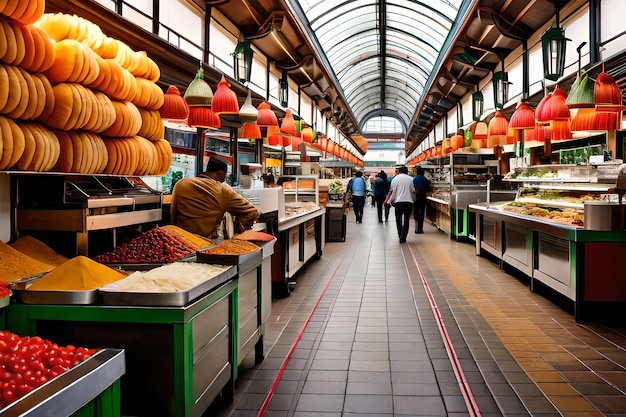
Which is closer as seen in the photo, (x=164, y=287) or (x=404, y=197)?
(x=164, y=287)

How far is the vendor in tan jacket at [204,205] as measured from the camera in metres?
4.72

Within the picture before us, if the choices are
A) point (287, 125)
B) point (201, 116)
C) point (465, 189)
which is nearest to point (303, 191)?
point (287, 125)

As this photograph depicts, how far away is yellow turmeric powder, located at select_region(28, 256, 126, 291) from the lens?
2.46 m

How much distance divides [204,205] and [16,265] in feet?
6.42

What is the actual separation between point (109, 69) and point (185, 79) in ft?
8.77

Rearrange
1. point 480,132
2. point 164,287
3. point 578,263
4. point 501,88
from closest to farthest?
point 164,287, point 578,263, point 501,88, point 480,132

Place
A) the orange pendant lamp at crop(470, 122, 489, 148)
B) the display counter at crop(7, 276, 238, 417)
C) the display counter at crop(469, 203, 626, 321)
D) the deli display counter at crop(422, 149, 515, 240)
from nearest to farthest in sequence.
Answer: the display counter at crop(7, 276, 238, 417) → the display counter at crop(469, 203, 626, 321) → the orange pendant lamp at crop(470, 122, 489, 148) → the deli display counter at crop(422, 149, 515, 240)

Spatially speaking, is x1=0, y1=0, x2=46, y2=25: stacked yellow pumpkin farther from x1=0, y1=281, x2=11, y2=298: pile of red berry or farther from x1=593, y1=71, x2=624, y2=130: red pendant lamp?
x1=593, y1=71, x2=624, y2=130: red pendant lamp

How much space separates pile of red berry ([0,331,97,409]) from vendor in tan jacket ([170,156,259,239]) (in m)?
2.85

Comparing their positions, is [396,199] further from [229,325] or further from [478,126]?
[229,325]

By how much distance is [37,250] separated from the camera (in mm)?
3414

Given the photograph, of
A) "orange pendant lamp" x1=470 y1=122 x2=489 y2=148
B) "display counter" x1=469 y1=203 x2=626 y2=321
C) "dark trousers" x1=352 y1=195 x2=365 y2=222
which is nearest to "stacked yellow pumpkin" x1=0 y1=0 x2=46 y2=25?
"display counter" x1=469 y1=203 x2=626 y2=321

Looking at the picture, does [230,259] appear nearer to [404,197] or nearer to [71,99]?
[71,99]

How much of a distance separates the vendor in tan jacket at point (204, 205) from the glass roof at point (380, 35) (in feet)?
14.7
